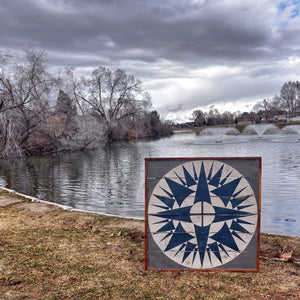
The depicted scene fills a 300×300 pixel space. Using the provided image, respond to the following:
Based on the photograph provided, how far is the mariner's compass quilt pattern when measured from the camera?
384cm

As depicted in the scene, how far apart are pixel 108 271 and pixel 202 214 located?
4.84ft

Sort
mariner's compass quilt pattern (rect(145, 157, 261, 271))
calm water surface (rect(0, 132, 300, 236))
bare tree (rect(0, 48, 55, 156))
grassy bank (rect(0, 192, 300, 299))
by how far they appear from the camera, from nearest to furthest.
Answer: grassy bank (rect(0, 192, 300, 299))
mariner's compass quilt pattern (rect(145, 157, 261, 271))
calm water surface (rect(0, 132, 300, 236))
bare tree (rect(0, 48, 55, 156))

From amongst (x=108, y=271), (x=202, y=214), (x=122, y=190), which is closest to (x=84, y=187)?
(x=122, y=190)

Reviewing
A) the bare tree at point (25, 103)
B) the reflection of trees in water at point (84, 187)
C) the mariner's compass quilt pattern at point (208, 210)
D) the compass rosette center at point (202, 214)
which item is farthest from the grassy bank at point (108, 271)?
the bare tree at point (25, 103)

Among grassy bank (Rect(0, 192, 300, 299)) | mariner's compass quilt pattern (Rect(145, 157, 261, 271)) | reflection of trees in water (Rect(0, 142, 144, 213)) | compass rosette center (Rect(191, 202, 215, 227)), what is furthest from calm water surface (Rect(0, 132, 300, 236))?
compass rosette center (Rect(191, 202, 215, 227))

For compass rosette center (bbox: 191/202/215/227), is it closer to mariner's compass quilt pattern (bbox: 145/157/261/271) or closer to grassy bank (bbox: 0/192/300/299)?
mariner's compass quilt pattern (bbox: 145/157/261/271)

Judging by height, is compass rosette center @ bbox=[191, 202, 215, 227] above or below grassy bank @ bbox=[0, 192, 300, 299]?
above

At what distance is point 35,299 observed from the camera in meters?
3.26

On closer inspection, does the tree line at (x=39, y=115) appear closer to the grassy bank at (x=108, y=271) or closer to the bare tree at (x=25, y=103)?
the bare tree at (x=25, y=103)

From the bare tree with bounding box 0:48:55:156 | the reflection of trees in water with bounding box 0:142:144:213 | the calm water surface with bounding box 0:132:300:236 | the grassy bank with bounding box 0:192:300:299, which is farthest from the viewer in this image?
the bare tree with bounding box 0:48:55:156

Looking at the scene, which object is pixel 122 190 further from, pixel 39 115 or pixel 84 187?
pixel 39 115

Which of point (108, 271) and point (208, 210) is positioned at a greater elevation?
point (208, 210)

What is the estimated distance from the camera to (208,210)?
3.86 metres

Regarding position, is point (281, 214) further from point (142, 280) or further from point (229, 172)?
point (142, 280)
